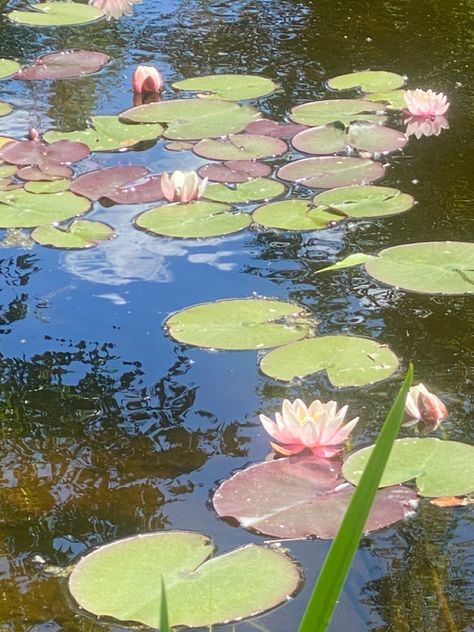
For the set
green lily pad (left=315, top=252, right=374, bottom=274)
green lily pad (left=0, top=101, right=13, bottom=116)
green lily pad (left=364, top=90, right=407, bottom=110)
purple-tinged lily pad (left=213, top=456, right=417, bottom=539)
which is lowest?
purple-tinged lily pad (left=213, top=456, right=417, bottom=539)

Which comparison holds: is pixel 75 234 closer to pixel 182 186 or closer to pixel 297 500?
pixel 182 186

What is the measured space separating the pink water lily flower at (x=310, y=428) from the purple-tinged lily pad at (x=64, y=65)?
2.13 meters

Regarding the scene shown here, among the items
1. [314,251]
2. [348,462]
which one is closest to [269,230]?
[314,251]

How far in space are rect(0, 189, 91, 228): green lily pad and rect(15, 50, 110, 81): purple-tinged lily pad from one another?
2.98ft

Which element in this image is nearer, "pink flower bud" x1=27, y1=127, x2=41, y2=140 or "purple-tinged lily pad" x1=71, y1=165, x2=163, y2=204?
"purple-tinged lily pad" x1=71, y1=165, x2=163, y2=204

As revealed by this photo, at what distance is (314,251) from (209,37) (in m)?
1.71

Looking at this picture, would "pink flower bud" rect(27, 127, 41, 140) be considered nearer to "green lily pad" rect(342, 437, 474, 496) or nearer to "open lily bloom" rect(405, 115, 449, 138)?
"open lily bloom" rect(405, 115, 449, 138)

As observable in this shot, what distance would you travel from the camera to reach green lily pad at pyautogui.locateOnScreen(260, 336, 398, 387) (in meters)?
1.93

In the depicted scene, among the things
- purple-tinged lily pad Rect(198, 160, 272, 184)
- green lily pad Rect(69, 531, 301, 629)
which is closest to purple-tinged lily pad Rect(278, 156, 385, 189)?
purple-tinged lily pad Rect(198, 160, 272, 184)

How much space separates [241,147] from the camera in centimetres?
297

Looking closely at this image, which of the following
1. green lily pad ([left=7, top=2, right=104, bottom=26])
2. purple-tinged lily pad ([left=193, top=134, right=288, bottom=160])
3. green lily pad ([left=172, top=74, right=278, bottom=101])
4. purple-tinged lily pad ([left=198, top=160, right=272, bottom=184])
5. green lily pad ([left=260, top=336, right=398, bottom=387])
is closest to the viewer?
green lily pad ([left=260, top=336, right=398, bottom=387])

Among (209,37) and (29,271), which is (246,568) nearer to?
(29,271)

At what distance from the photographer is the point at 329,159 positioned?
9.46ft

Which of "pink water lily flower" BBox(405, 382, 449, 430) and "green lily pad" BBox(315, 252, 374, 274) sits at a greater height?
"green lily pad" BBox(315, 252, 374, 274)
